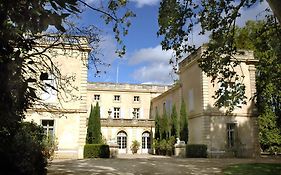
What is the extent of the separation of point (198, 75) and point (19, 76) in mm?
19711

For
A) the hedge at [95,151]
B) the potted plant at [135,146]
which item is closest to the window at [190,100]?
the hedge at [95,151]

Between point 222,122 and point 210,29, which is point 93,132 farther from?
point 210,29

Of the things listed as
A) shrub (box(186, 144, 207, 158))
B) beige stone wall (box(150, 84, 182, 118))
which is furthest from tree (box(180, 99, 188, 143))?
beige stone wall (box(150, 84, 182, 118))

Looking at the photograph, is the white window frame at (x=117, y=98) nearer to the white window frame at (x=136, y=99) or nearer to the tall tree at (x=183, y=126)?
the white window frame at (x=136, y=99)

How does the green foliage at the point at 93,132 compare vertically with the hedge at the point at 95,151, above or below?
above

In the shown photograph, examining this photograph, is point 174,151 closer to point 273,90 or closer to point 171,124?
point 171,124

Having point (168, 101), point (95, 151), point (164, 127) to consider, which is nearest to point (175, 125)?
point (164, 127)

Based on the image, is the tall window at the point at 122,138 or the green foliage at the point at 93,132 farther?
the tall window at the point at 122,138

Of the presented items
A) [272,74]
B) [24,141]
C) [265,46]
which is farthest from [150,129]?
[24,141]

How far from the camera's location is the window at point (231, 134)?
21.0 m

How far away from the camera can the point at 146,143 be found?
30172 mm

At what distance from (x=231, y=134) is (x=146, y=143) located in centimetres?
A: 1060

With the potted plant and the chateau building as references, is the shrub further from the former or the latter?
the potted plant

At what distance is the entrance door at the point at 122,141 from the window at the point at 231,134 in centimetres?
1153
